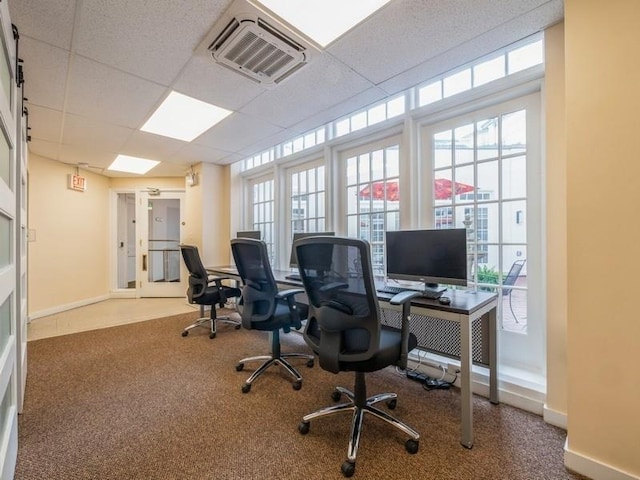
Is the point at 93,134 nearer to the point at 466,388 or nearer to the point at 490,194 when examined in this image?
the point at 490,194

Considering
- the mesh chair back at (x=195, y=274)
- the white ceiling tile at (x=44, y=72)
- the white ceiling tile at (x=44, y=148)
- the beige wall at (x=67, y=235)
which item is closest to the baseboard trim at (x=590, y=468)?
the mesh chair back at (x=195, y=274)

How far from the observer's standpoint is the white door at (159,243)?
5773 millimetres

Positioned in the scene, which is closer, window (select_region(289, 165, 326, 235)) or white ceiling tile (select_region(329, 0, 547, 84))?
white ceiling tile (select_region(329, 0, 547, 84))

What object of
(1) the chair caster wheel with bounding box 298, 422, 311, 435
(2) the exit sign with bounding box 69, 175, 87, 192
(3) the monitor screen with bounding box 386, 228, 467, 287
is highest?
(2) the exit sign with bounding box 69, 175, 87, 192

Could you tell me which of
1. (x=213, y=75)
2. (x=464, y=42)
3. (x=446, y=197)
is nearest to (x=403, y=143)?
(x=446, y=197)

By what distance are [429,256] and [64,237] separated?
573cm

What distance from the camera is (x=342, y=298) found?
1572 millimetres

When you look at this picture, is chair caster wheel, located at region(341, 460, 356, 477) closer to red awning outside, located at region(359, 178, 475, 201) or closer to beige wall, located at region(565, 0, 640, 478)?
beige wall, located at region(565, 0, 640, 478)

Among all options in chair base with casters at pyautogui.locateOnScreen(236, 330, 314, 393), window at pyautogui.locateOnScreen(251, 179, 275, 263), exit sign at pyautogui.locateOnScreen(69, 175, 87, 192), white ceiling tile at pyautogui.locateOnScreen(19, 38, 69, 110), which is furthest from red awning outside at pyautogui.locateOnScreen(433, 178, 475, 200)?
exit sign at pyautogui.locateOnScreen(69, 175, 87, 192)

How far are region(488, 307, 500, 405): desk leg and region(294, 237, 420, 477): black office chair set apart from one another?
690 mm

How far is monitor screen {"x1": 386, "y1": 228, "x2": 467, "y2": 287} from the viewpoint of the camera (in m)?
2.00

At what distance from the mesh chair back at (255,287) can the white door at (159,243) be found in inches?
154

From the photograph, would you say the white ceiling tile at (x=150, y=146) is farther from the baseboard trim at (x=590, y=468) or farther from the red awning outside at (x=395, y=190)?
the baseboard trim at (x=590, y=468)

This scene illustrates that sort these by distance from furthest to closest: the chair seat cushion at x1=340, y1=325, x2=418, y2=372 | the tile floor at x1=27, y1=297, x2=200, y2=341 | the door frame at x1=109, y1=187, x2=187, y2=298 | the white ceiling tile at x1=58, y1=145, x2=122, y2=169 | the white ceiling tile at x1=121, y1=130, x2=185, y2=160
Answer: the door frame at x1=109, y1=187, x2=187, y2=298
the white ceiling tile at x1=58, y1=145, x2=122, y2=169
the tile floor at x1=27, y1=297, x2=200, y2=341
the white ceiling tile at x1=121, y1=130, x2=185, y2=160
the chair seat cushion at x1=340, y1=325, x2=418, y2=372
